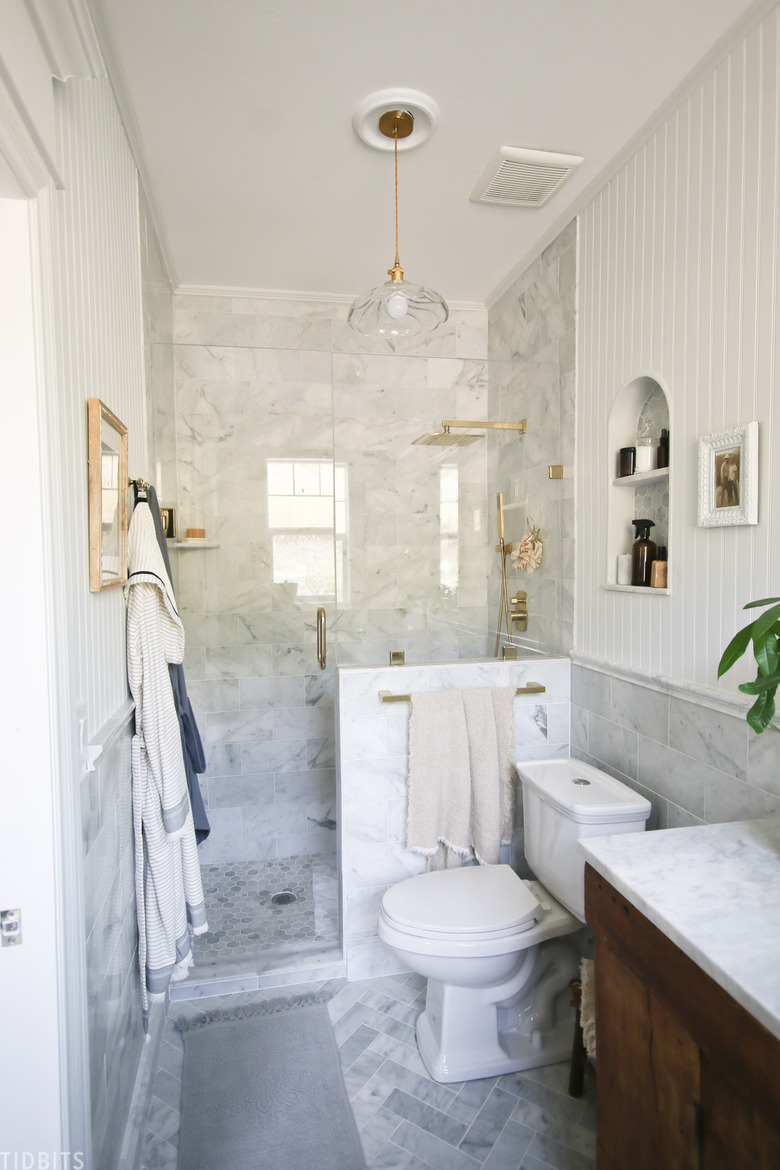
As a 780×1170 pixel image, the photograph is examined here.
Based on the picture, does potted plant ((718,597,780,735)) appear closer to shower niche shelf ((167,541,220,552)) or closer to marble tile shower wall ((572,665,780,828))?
marble tile shower wall ((572,665,780,828))

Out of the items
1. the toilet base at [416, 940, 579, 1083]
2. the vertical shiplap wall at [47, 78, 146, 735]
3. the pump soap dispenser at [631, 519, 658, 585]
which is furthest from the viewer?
the pump soap dispenser at [631, 519, 658, 585]

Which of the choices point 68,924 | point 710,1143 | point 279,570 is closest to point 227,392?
point 279,570

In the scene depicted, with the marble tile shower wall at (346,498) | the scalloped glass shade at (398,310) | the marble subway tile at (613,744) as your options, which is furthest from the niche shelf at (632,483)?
the scalloped glass shade at (398,310)

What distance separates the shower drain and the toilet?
81cm

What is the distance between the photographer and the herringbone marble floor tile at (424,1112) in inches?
63.8

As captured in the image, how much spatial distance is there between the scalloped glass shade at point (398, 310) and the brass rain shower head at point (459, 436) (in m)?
0.50

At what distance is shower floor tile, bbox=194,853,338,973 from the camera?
238 cm

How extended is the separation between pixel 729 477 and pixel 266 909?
2.34 m

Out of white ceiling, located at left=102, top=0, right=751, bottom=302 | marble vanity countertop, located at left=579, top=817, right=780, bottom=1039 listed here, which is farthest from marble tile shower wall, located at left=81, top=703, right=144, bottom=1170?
white ceiling, located at left=102, top=0, right=751, bottom=302

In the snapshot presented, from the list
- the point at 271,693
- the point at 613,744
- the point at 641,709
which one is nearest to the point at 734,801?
the point at 641,709

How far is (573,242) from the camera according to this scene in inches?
96.5

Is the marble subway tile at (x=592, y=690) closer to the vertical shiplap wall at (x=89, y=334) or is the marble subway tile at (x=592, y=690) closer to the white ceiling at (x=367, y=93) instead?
the vertical shiplap wall at (x=89, y=334)

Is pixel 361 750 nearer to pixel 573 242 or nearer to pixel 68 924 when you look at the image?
pixel 68 924

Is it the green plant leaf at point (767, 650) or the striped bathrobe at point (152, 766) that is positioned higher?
the green plant leaf at point (767, 650)
